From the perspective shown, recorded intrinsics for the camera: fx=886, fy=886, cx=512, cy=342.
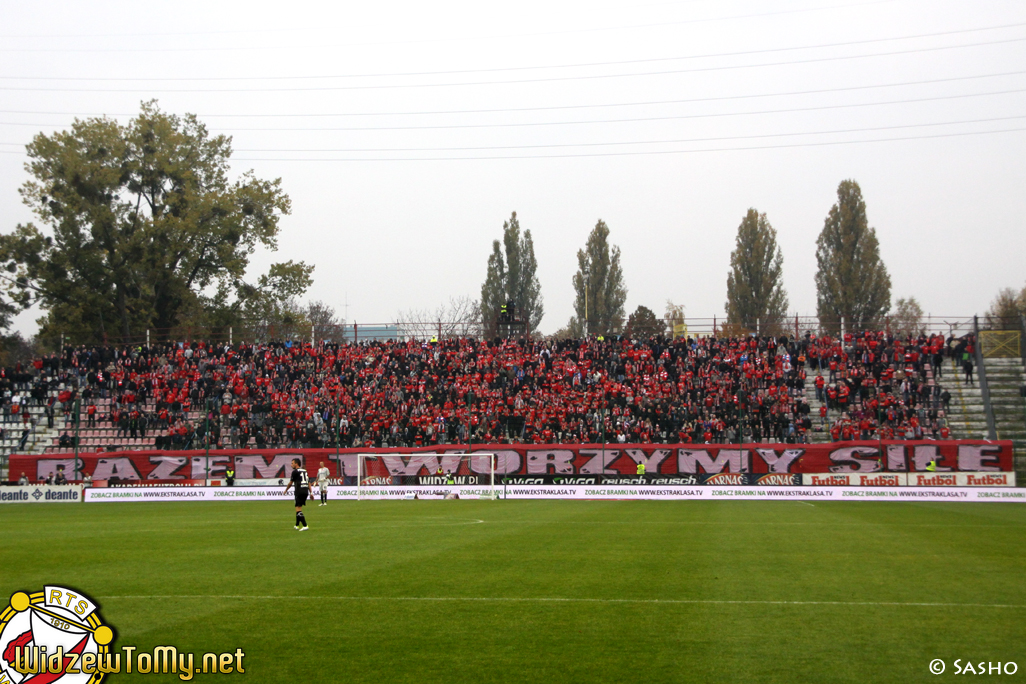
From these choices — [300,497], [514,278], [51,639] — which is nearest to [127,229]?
[514,278]

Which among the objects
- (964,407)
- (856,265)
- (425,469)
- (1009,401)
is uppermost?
(856,265)

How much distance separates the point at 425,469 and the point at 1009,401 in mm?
30087

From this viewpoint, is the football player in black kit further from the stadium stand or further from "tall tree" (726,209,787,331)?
"tall tree" (726,209,787,331)

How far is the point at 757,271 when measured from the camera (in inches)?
3243

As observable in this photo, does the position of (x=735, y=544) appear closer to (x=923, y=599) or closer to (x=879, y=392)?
(x=923, y=599)

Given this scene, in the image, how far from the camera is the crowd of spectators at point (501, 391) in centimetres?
4488

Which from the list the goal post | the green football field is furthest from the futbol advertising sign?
the green football field

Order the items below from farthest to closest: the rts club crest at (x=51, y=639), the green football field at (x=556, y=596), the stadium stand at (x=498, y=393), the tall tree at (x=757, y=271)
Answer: the tall tree at (x=757, y=271)
the stadium stand at (x=498, y=393)
the green football field at (x=556, y=596)
the rts club crest at (x=51, y=639)

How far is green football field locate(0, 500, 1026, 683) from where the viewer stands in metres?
9.15

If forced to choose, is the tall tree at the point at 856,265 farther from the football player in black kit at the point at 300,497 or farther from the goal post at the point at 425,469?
the football player in black kit at the point at 300,497

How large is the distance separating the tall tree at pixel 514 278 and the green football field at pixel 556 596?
61.0 meters
